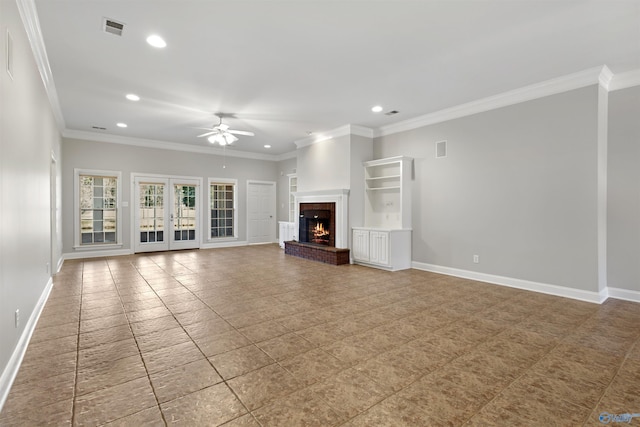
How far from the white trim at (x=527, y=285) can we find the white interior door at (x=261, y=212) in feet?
19.3

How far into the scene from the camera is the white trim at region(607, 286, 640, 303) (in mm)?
4195

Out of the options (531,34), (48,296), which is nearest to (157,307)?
(48,296)

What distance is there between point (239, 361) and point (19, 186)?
2.48 metres

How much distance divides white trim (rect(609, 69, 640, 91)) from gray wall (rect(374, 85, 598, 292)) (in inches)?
17.1

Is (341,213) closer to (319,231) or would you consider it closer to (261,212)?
(319,231)

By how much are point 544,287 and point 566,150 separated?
6.62 ft

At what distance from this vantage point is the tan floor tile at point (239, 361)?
94.7 inches

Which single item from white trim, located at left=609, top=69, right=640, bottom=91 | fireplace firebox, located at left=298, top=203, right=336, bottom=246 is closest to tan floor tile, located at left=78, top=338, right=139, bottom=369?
fireplace firebox, located at left=298, top=203, right=336, bottom=246

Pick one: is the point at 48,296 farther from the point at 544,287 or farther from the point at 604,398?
the point at 544,287

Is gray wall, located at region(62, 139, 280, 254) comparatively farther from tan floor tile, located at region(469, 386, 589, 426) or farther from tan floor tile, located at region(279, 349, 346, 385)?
tan floor tile, located at region(469, 386, 589, 426)

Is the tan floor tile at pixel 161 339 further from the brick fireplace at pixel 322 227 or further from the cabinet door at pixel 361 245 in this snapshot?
the cabinet door at pixel 361 245

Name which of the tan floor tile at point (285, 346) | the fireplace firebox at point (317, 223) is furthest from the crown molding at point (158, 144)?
the tan floor tile at point (285, 346)

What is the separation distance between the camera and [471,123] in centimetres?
550

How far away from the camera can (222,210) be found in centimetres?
981
